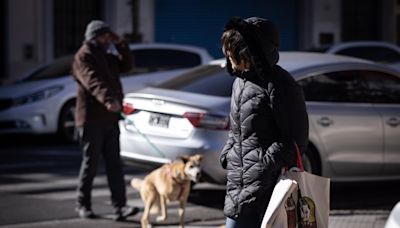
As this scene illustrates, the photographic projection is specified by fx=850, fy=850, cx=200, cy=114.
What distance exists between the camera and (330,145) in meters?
8.58

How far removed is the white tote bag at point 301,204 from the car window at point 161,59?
10.3 metres

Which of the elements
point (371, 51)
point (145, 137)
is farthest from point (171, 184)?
point (371, 51)

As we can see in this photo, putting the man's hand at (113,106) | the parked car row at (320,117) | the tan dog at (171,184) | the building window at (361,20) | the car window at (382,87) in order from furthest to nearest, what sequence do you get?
1. the building window at (361,20)
2. the car window at (382,87)
3. the parked car row at (320,117)
4. the man's hand at (113,106)
5. the tan dog at (171,184)

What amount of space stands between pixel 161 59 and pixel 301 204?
1100cm

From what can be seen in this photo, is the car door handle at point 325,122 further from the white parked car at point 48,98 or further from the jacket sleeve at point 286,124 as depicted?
the white parked car at point 48,98

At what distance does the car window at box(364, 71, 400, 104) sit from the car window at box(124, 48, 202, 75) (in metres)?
6.46

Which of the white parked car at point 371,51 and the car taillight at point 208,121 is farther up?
the car taillight at point 208,121

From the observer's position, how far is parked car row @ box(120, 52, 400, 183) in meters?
8.27

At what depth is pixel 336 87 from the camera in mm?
8812

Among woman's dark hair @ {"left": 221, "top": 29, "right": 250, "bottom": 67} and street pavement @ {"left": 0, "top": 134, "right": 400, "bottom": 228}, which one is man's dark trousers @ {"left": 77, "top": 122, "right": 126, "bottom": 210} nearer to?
street pavement @ {"left": 0, "top": 134, "right": 400, "bottom": 228}

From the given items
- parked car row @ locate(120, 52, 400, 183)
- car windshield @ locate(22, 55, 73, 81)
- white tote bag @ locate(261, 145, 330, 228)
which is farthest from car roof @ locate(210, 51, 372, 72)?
car windshield @ locate(22, 55, 73, 81)

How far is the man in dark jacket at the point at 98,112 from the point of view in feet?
25.5

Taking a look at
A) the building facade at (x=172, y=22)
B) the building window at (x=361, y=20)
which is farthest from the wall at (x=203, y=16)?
the building window at (x=361, y=20)

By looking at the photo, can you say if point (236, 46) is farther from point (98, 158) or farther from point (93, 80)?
point (98, 158)
